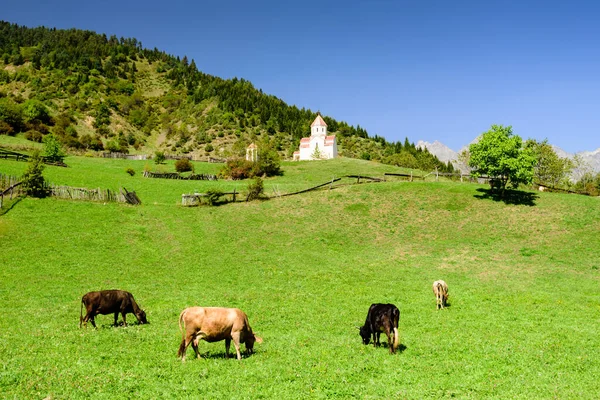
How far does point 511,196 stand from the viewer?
5500 centimetres

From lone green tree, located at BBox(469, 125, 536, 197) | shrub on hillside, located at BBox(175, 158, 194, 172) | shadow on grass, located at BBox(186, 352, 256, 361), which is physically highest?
lone green tree, located at BBox(469, 125, 536, 197)

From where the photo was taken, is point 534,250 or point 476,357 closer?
point 476,357

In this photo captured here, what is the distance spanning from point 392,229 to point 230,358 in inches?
1366

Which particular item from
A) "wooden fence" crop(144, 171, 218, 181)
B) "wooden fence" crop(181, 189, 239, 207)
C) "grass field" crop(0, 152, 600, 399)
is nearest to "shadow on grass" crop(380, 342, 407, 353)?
"grass field" crop(0, 152, 600, 399)

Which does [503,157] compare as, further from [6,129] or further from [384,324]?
[6,129]

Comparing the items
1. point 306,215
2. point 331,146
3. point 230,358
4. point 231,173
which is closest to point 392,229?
point 306,215

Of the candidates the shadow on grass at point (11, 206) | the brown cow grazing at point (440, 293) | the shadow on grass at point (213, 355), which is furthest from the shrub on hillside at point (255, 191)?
the shadow on grass at point (213, 355)

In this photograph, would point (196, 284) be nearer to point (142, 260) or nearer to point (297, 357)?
point (142, 260)

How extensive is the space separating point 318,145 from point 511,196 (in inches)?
2979

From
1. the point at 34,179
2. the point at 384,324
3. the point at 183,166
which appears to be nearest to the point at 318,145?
the point at 183,166

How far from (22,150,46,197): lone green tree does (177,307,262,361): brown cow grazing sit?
41026mm

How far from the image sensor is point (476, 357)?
48.2 ft

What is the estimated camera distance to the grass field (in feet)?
39.8

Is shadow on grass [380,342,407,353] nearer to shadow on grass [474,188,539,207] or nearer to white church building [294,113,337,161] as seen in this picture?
shadow on grass [474,188,539,207]
